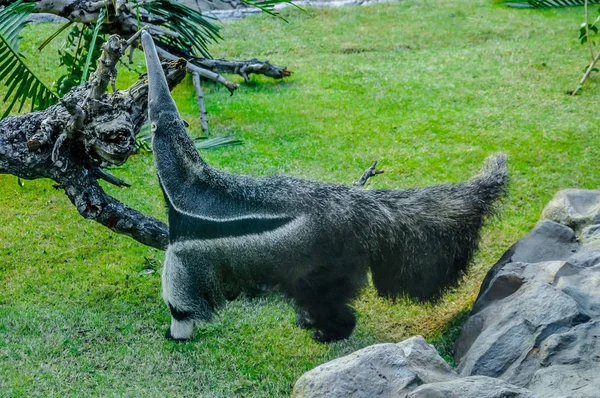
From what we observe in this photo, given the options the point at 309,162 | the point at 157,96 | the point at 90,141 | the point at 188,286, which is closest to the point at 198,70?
the point at 309,162

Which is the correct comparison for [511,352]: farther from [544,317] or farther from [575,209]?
[575,209]

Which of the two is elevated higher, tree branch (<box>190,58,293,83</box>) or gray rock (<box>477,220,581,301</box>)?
gray rock (<box>477,220,581,301</box>)

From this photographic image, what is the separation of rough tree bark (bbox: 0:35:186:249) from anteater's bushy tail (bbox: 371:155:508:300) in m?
1.97

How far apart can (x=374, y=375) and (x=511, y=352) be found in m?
0.91

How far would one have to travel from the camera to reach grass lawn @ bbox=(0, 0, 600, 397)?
503 cm

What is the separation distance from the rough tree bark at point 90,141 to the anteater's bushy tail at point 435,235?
6.45 ft

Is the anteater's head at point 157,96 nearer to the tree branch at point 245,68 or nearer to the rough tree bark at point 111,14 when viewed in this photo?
the rough tree bark at point 111,14

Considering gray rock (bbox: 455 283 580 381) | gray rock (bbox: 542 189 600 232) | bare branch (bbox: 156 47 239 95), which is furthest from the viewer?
bare branch (bbox: 156 47 239 95)

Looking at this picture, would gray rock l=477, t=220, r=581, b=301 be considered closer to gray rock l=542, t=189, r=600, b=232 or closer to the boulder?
the boulder

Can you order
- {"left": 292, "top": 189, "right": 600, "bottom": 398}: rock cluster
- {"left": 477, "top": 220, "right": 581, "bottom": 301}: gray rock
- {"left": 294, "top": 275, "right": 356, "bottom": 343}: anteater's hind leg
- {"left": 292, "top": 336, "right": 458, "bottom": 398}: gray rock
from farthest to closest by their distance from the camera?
{"left": 477, "top": 220, "right": 581, "bottom": 301}: gray rock, {"left": 294, "top": 275, "right": 356, "bottom": 343}: anteater's hind leg, {"left": 292, "top": 336, "right": 458, "bottom": 398}: gray rock, {"left": 292, "top": 189, "right": 600, "bottom": 398}: rock cluster

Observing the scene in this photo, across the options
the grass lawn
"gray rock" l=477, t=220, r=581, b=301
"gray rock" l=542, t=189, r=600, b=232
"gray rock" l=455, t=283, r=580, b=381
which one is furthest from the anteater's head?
"gray rock" l=542, t=189, r=600, b=232

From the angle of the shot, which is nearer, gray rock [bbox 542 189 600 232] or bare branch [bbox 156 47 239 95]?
gray rock [bbox 542 189 600 232]

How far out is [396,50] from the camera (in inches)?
517

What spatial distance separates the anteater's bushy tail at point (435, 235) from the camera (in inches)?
188
